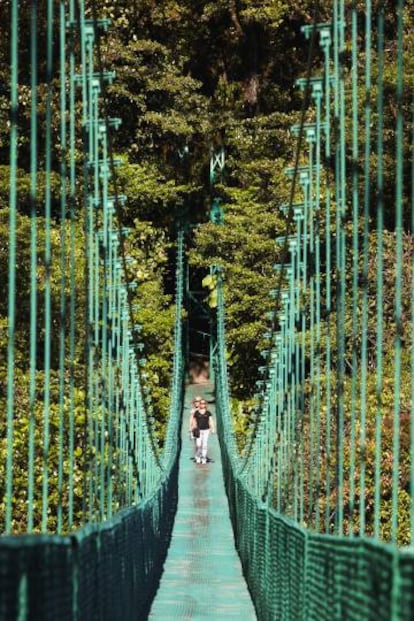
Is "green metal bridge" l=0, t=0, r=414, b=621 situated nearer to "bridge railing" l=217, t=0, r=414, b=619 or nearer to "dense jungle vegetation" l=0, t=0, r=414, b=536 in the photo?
"bridge railing" l=217, t=0, r=414, b=619

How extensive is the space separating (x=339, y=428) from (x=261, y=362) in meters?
25.5

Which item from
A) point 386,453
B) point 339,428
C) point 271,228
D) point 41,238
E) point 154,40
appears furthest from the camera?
point 154,40

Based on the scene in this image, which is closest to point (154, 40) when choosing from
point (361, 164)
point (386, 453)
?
point (361, 164)

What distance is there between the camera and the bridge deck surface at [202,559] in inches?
607

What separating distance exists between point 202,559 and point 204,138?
Result: 21736 millimetres

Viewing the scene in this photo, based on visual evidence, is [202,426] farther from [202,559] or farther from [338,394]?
[338,394]

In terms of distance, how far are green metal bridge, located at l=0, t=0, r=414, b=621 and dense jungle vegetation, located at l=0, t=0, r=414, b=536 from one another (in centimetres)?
54

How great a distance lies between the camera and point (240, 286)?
37.5 meters

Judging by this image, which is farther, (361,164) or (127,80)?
(127,80)

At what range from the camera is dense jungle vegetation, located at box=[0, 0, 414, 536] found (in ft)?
122

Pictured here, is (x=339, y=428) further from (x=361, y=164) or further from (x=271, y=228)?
(x=271, y=228)

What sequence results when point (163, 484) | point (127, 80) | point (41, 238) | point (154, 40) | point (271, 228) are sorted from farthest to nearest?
1. point (154, 40)
2. point (127, 80)
3. point (271, 228)
4. point (41, 238)
5. point (163, 484)

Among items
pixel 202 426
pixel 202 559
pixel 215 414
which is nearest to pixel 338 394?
pixel 202 559

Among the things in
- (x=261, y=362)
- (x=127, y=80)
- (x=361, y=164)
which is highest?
(x=127, y=80)
